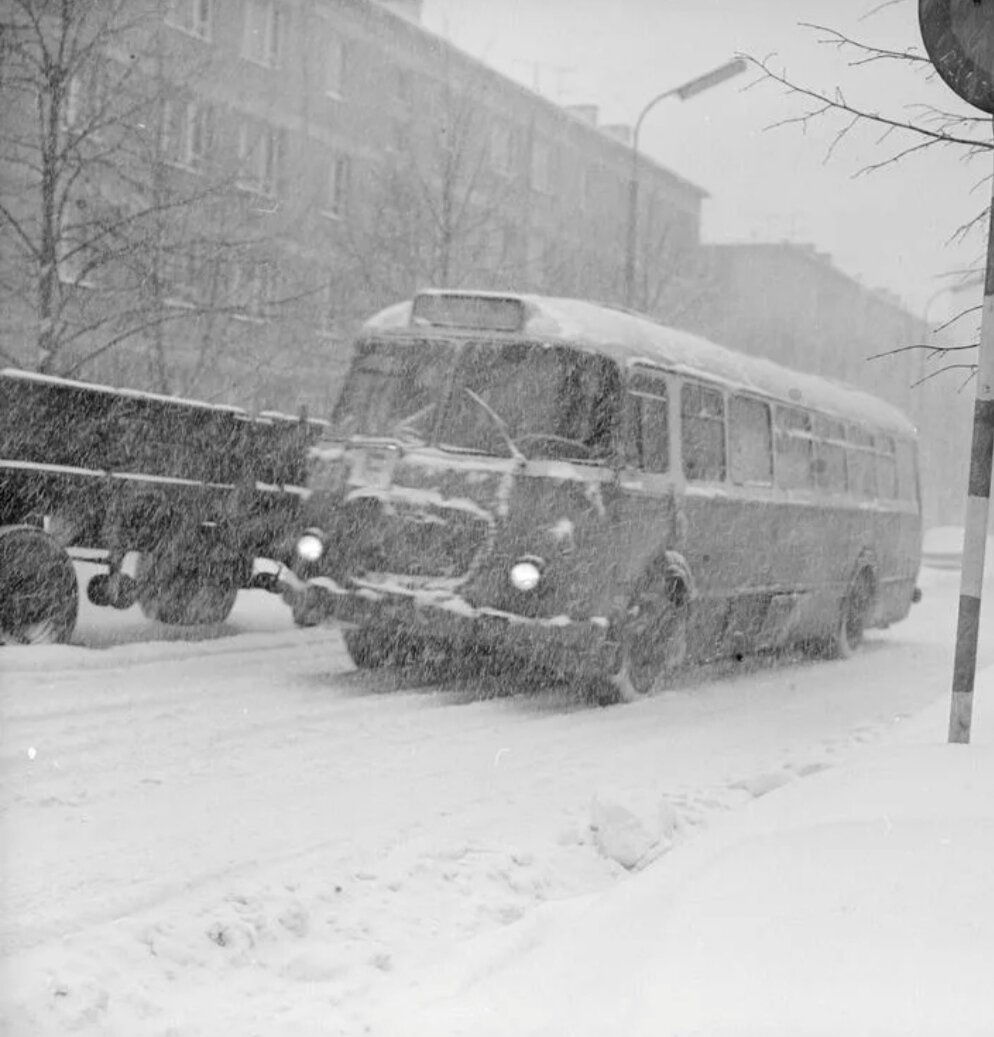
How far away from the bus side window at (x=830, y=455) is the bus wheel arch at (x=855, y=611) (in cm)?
107

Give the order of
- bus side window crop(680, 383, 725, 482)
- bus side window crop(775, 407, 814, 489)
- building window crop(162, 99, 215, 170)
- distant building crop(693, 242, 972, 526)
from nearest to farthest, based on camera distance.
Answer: bus side window crop(680, 383, 725, 482) → bus side window crop(775, 407, 814, 489) → building window crop(162, 99, 215, 170) → distant building crop(693, 242, 972, 526)

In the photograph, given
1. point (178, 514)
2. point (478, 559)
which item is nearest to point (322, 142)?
point (178, 514)

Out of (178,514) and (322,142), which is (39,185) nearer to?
(178,514)

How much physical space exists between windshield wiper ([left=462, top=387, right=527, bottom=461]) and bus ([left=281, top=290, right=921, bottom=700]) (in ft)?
0.06

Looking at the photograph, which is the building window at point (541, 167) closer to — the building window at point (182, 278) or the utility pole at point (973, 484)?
the building window at point (182, 278)

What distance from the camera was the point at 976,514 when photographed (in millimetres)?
6703

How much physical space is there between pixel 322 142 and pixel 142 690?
24.6 m

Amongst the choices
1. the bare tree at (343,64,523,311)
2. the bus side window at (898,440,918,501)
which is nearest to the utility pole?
the bus side window at (898,440,918,501)

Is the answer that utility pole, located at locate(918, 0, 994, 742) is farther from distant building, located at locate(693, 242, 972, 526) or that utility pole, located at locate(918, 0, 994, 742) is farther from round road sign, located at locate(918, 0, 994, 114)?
distant building, located at locate(693, 242, 972, 526)

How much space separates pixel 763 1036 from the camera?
361 centimetres

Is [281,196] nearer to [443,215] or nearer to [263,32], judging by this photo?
[263,32]

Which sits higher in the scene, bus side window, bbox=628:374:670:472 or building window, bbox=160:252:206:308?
building window, bbox=160:252:206:308

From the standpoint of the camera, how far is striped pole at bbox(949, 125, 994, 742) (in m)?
6.57

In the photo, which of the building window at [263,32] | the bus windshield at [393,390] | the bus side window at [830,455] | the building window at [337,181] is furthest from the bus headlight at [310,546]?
the building window at [337,181]
